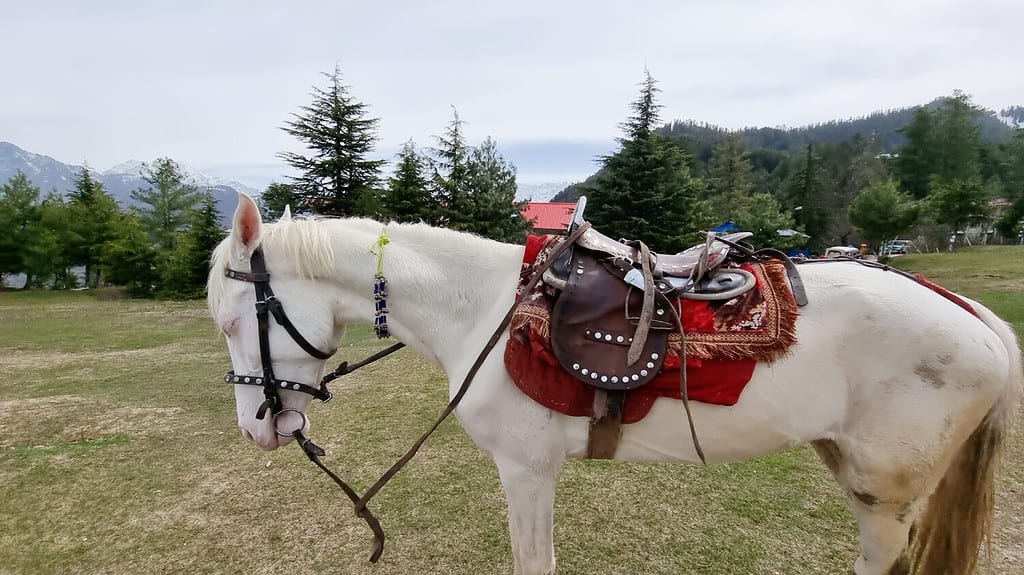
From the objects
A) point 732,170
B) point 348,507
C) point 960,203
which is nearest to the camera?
point 348,507

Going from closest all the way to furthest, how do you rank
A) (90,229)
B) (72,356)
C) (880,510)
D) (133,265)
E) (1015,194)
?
(880,510) → (72,356) → (133,265) → (90,229) → (1015,194)

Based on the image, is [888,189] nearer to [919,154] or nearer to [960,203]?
[960,203]

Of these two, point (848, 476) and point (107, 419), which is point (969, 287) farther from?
point (107, 419)

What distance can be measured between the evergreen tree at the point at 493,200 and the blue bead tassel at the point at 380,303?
15.6m

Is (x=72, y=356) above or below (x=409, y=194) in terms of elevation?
below

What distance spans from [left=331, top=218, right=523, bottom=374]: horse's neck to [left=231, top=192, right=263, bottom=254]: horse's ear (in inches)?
15.7

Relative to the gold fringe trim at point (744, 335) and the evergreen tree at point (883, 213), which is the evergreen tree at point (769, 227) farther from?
the gold fringe trim at point (744, 335)

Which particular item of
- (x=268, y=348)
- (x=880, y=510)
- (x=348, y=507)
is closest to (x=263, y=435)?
(x=268, y=348)

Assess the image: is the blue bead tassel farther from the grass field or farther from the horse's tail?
the horse's tail

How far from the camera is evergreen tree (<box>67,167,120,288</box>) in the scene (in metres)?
24.9

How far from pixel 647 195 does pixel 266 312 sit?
15799 mm

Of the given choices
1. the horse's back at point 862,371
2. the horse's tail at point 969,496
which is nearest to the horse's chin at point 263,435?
the horse's back at point 862,371

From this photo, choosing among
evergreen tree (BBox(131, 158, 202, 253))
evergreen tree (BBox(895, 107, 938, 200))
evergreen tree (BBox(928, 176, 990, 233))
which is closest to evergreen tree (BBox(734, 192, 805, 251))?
evergreen tree (BBox(928, 176, 990, 233))

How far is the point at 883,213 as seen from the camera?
65.4 feet
